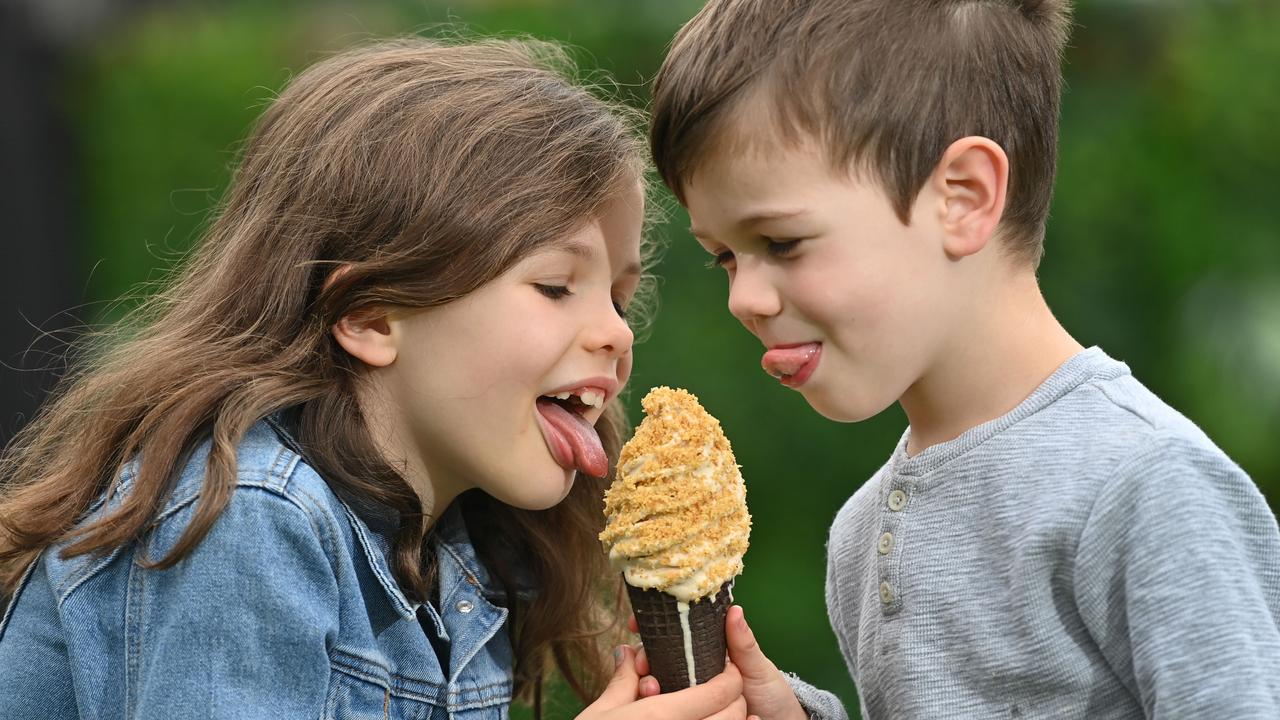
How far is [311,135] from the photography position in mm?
2975

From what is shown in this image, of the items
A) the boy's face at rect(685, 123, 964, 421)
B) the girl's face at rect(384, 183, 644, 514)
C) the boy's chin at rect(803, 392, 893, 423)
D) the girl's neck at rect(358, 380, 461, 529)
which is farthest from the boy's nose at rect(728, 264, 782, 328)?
the girl's neck at rect(358, 380, 461, 529)

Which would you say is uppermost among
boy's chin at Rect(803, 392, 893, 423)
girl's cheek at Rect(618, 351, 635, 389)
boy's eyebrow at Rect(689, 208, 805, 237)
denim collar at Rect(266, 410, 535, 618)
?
boy's eyebrow at Rect(689, 208, 805, 237)

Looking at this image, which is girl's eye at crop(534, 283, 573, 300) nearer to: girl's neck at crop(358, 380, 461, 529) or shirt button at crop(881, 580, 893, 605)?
girl's neck at crop(358, 380, 461, 529)

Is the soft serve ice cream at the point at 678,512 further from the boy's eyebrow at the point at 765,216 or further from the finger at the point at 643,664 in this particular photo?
the boy's eyebrow at the point at 765,216

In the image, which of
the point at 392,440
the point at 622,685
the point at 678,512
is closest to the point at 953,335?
the point at 678,512

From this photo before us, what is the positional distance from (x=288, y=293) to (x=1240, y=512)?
1.82 metres

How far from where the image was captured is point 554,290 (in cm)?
289

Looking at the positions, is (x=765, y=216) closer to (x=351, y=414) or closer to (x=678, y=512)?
(x=678, y=512)

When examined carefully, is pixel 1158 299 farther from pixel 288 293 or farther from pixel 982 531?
pixel 288 293

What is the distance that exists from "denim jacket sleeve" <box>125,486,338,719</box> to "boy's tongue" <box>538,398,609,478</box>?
529 millimetres

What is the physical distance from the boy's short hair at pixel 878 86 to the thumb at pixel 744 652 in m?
0.84

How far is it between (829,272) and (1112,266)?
317 cm

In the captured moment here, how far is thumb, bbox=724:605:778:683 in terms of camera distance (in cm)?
273

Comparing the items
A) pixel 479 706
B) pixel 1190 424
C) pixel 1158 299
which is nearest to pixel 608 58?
pixel 1158 299
